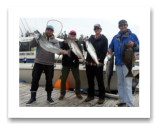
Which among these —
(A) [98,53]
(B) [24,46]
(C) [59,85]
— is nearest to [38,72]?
(A) [98,53]

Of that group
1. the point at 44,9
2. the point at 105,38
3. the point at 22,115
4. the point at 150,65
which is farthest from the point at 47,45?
the point at 150,65

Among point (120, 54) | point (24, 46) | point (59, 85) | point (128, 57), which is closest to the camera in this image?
point (128, 57)

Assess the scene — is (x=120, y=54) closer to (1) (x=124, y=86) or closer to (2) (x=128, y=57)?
(2) (x=128, y=57)

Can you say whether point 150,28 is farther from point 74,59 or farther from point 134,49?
point 74,59

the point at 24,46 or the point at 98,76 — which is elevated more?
the point at 24,46

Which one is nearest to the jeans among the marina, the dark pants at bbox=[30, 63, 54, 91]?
the marina

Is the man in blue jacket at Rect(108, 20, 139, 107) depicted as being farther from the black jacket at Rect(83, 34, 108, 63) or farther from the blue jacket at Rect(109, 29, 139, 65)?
the black jacket at Rect(83, 34, 108, 63)

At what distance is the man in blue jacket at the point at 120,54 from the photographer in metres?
3.12

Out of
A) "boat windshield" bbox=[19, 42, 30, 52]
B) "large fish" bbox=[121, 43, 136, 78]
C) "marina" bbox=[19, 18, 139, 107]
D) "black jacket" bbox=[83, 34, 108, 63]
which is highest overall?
"boat windshield" bbox=[19, 42, 30, 52]

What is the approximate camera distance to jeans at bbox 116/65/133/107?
10.3 feet

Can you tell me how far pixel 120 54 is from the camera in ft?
10.6

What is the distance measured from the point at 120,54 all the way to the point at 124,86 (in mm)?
861

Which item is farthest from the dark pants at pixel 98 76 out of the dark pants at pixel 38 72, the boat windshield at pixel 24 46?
the boat windshield at pixel 24 46

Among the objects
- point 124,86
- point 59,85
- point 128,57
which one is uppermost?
point 128,57
